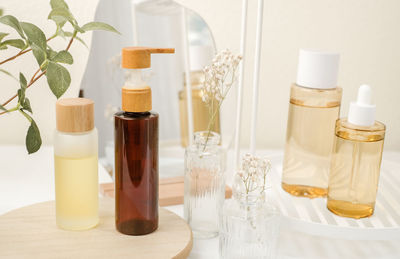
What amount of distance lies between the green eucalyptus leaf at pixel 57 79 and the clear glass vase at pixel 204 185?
182 mm

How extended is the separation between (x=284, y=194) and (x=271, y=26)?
34 centimetres

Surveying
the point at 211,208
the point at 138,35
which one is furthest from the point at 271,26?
the point at 211,208

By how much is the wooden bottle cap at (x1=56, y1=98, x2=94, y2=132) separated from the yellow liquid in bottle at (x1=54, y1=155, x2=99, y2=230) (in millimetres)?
43

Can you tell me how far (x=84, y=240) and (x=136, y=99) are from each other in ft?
A: 0.58

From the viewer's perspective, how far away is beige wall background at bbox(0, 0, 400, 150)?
812 mm

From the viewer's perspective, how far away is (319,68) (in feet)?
1.94

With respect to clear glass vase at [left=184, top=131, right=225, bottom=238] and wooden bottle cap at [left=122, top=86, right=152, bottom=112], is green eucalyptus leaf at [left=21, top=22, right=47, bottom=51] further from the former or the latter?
clear glass vase at [left=184, top=131, right=225, bottom=238]

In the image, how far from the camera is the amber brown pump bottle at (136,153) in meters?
0.51

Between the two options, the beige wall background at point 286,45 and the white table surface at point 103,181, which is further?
the beige wall background at point 286,45

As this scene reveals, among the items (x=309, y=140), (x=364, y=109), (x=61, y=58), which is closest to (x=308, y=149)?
(x=309, y=140)

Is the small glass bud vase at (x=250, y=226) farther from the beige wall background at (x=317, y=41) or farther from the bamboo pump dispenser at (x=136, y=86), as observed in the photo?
the beige wall background at (x=317, y=41)

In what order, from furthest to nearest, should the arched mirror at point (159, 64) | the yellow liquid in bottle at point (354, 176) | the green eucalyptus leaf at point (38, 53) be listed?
the arched mirror at point (159, 64) → the yellow liquid in bottle at point (354, 176) → the green eucalyptus leaf at point (38, 53)

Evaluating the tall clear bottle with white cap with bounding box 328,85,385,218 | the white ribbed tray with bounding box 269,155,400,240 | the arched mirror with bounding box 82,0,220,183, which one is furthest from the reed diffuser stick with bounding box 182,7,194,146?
the tall clear bottle with white cap with bounding box 328,85,385,218

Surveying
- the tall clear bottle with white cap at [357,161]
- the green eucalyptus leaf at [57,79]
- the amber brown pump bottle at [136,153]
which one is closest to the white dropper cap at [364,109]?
the tall clear bottle with white cap at [357,161]
